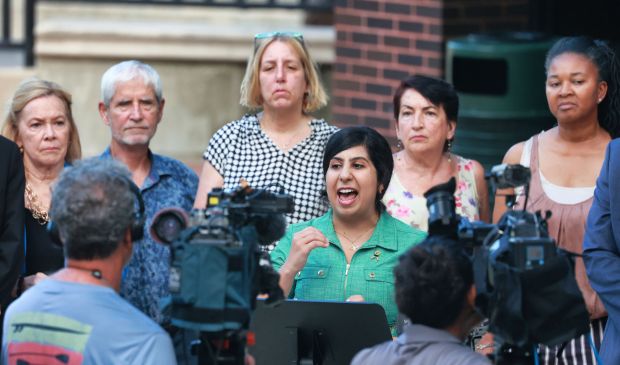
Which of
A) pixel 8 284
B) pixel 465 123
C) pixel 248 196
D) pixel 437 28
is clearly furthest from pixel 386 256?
pixel 437 28

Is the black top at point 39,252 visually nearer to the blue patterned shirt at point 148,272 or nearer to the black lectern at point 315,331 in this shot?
the blue patterned shirt at point 148,272

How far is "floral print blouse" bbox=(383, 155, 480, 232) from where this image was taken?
628 cm

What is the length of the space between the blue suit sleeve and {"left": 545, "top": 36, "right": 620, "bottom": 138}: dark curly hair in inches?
27.6

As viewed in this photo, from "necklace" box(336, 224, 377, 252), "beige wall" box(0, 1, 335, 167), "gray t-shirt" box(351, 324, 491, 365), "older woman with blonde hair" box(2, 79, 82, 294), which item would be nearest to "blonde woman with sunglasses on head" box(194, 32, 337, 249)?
"necklace" box(336, 224, 377, 252)

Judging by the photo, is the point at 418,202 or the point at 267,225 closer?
the point at 267,225

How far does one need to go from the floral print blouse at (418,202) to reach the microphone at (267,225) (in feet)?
5.40

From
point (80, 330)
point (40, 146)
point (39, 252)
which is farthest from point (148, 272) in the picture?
point (80, 330)

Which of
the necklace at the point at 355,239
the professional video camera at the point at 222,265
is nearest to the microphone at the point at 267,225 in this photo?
the professional video camera at the point at 222,265

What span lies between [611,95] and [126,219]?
267cm

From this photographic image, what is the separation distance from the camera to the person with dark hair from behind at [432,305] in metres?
4.27

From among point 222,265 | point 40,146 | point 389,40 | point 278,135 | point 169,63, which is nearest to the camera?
point 222,265

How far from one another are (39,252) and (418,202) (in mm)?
1665

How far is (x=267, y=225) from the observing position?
467 centimetres

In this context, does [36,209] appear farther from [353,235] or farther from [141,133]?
[353,235]
